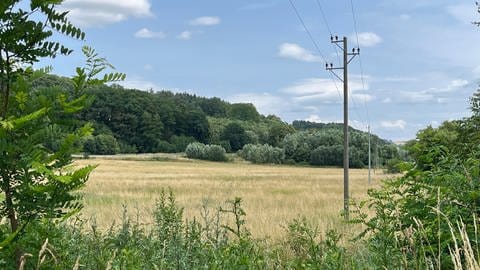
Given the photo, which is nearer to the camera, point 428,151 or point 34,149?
point 34,149

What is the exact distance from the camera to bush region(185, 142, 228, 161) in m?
111

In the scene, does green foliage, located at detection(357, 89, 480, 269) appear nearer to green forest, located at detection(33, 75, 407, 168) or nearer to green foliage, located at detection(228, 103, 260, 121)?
green forest, located at detection(33, 75, 407, 168)

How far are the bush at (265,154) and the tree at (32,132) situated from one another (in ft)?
352

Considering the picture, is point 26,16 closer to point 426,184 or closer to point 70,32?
point 70,32

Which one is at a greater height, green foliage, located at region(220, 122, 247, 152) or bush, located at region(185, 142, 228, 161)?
green foliage, located at region(220, 122, 247, 152)

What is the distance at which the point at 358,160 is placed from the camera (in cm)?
10394

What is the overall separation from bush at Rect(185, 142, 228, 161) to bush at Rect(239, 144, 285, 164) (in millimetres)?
6272

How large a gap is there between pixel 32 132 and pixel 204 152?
108 meters

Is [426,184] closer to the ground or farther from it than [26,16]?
closer to the ground

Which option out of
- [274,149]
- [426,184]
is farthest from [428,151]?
[274,149]

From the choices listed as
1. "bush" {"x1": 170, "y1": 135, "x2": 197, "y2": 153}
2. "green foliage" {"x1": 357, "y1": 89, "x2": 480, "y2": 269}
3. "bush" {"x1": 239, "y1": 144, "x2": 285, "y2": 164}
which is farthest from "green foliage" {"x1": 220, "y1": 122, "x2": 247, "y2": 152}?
"green foliage" {"x1": 357, "y1": 89, "x2": 480, "y2": 269}

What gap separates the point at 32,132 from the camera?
241cm

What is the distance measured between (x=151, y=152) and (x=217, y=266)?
362 ft

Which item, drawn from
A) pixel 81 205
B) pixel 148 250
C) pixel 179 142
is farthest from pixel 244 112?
pixel 81 205
